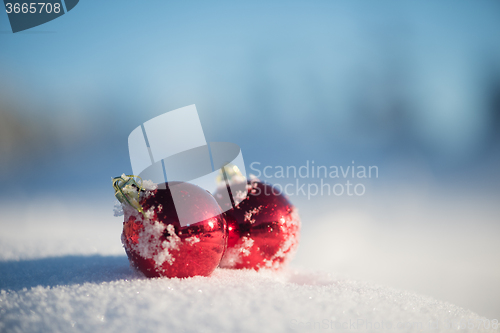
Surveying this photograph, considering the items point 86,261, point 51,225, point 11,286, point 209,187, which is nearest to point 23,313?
point 11,286

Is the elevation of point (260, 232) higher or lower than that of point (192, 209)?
lower

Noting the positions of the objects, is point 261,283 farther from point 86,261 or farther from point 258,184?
point 86,261

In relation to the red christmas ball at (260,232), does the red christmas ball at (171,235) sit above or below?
above

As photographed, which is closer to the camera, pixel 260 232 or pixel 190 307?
pixel 190 307

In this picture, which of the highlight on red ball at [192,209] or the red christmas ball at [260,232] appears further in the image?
the red christmas ball at [260,232]

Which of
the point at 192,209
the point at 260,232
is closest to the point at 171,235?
the point at 192,209

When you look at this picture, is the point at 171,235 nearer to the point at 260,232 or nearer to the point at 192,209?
the point at 192,209
